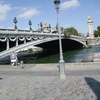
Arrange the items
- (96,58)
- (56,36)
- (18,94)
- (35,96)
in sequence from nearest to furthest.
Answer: (35,96), (18,94), (96,58), (56,36)

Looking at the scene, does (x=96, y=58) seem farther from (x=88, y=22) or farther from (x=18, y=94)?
(x=88, y=22)

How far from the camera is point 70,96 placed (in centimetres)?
716

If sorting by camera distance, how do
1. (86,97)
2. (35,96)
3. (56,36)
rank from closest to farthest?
(86,97), (35,96), (56,36)

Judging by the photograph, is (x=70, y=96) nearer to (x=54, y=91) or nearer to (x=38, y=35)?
(x=54, y=91)

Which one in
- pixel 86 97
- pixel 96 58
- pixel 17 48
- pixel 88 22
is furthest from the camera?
pixel 88 22

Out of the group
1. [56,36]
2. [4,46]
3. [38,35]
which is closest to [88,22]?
[56,36]

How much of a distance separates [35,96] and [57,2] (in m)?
7.16

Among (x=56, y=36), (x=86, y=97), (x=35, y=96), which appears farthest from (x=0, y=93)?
(x=56, y=36)

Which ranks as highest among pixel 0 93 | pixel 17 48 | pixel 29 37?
pixel 29 37

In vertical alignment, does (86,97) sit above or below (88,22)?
below

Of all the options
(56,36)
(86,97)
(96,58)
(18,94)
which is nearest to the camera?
(86,97)

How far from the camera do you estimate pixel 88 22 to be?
342 ft

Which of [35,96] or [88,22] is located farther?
[88,22]

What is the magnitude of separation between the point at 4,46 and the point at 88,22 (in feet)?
282
